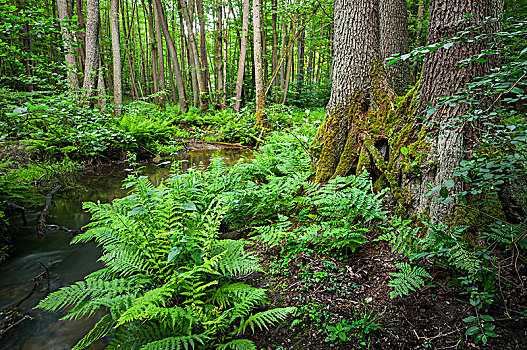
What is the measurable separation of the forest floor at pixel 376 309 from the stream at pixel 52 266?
1.81m

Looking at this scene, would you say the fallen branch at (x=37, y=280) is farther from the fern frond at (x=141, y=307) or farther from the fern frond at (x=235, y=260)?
the fern frond at (x=235, y=260)

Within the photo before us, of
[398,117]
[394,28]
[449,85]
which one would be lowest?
[398,117]

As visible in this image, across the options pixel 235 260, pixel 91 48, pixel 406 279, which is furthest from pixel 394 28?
pixel 91 48

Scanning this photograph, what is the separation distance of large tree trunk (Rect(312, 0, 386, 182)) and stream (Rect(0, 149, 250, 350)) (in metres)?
2.82

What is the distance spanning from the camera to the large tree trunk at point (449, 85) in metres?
2.40

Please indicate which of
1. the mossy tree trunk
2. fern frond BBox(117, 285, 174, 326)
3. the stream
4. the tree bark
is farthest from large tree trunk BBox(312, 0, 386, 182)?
the tree bark

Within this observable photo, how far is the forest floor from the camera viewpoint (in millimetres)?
1912

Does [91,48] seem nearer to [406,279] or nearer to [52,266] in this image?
[52,266]

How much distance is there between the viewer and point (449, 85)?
253 centimetres

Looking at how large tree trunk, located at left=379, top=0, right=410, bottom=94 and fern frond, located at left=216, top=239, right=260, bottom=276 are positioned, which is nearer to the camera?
fern frond, located at left=216, top=239, right=260, bottom=276

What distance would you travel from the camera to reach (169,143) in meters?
10.2

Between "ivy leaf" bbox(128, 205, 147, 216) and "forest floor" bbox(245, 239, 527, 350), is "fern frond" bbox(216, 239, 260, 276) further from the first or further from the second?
"ivy leaf" bbox(128, 205, 147, 216)

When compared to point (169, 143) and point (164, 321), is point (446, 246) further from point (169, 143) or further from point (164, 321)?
point (169, 143)

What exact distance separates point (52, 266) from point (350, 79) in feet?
15.6
